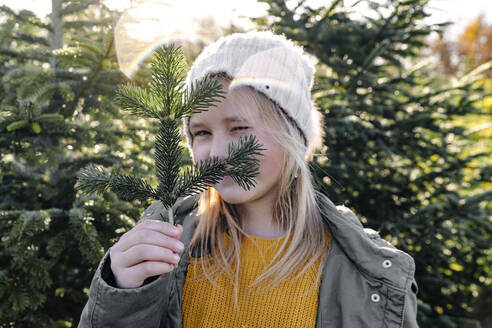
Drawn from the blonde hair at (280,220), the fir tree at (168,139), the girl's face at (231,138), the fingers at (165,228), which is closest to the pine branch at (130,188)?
the fir tree at (168,139)

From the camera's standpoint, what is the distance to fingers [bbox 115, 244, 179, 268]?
958 millimetres

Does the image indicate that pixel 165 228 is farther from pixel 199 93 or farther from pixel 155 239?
pixel 199 93

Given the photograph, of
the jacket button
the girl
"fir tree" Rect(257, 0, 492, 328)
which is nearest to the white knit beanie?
the girl

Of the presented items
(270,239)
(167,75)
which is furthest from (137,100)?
(270,239)

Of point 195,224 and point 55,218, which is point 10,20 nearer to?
point 55,218

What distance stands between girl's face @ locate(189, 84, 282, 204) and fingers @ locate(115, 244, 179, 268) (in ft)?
1.45

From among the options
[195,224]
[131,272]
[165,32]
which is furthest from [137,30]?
[131,272]

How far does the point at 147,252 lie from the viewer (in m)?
0.97

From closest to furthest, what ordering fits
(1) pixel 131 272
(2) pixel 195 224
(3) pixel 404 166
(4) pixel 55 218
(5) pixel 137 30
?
(1) pixel 131 272 < (2) pixel 195 224 < (4) pixel 55 218 < (5) pixel 137 30 < (3) pixel 404 166

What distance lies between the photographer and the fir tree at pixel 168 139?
0.81 m

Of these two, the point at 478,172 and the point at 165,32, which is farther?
the point at 478,172

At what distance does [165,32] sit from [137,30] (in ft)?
0.65

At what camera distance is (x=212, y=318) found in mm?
1524

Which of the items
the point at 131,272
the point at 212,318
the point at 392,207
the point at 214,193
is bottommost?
the point at 392,207
